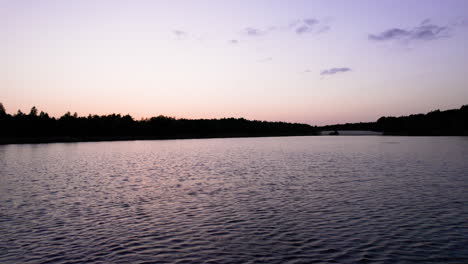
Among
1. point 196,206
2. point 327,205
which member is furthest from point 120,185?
point 327,205

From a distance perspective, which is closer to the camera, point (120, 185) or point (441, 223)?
point (441, 223)

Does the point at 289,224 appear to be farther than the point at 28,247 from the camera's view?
Yes

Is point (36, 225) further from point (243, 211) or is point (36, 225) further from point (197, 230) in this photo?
point (243, 211)

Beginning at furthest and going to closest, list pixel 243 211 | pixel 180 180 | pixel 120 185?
pixel 180 180, pixel 120 185, pixel 243 211

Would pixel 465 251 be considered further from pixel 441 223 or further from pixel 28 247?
pixel 28 247

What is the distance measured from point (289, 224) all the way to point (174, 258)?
7.63 metres

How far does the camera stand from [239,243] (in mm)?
15969

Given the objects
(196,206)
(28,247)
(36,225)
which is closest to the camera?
(28,247)

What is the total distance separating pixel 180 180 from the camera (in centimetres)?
3919

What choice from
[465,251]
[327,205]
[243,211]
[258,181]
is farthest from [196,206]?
[465,251]

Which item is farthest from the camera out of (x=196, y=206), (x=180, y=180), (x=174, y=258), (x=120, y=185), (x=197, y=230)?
(x=180, y=180)

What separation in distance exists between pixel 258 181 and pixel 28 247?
2492 cm

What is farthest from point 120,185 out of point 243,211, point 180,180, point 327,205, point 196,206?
point 327,205

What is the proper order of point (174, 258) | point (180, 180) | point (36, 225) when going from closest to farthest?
point (174, 258) < point (36, 225) < point (180, 180)
